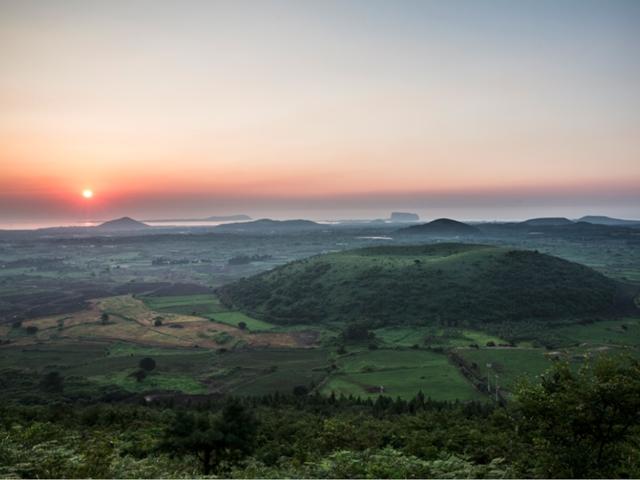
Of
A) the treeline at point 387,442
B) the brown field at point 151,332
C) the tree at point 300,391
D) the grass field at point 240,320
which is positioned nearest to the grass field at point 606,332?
the brown field at point 151,332

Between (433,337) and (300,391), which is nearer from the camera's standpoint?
(300,391)

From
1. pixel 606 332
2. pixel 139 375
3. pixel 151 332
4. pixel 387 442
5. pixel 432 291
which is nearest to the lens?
pixel 387 442

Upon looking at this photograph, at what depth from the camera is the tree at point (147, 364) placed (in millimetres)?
87938

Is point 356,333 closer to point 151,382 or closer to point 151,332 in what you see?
point 151,382

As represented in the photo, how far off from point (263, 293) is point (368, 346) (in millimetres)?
66199

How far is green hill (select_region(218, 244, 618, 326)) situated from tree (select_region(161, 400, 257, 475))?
109923 mm

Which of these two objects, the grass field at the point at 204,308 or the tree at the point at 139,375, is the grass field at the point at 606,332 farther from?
the tree at the point at 139,375

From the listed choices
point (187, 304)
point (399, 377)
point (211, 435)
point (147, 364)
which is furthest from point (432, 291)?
point (211, 435)

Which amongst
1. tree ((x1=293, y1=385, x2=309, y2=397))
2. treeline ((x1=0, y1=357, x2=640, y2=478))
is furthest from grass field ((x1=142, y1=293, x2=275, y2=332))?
treeline ((x1=0, y1=357, x2=640, y2=478))

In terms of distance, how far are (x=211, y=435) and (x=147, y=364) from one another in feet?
246

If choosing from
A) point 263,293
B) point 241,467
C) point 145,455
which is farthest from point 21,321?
point 241,467

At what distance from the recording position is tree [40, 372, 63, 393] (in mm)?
76000

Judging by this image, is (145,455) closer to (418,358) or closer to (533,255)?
(418,358)

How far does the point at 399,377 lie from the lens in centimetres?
8144
